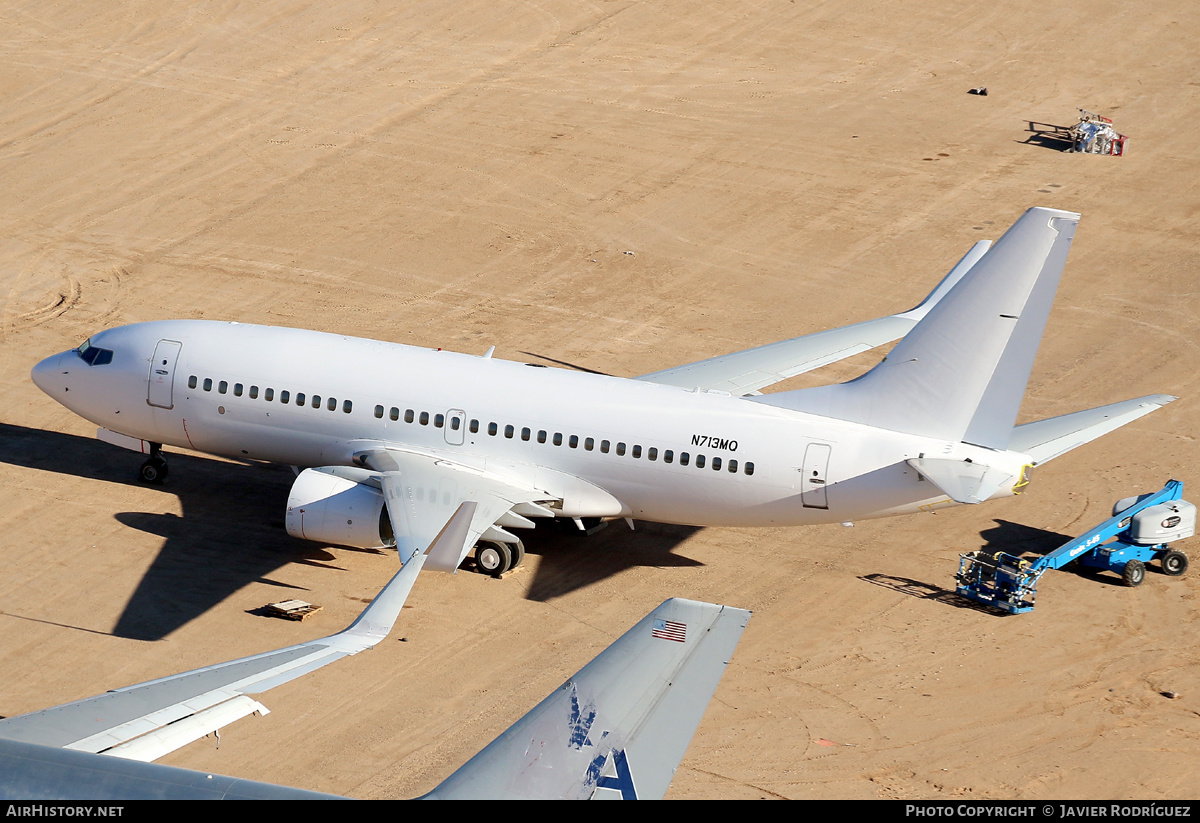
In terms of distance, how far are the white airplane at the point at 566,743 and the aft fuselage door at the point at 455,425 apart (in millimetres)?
13585

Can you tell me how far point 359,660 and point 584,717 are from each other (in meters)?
12.5

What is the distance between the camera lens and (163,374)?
109ft

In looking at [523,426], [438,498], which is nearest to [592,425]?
[523,426]

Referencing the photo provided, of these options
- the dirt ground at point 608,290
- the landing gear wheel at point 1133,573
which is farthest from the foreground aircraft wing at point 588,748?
the landing gear wheel at point 1133,573

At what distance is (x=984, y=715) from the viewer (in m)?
27.0

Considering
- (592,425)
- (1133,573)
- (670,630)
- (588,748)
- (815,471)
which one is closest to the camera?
(588,748)

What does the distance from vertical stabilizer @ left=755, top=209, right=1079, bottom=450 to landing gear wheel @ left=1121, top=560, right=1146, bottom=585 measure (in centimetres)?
480

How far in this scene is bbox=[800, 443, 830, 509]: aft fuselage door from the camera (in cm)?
2989

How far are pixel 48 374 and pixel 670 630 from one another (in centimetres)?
2296

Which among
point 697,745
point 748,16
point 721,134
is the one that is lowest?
point 697,745

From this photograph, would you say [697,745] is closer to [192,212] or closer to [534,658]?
[534,658]

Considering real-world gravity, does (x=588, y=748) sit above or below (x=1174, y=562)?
above

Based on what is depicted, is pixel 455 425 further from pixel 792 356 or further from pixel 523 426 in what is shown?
pixel 792 356

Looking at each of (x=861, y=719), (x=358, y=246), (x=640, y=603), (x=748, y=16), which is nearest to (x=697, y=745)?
(x=861, y=719)
